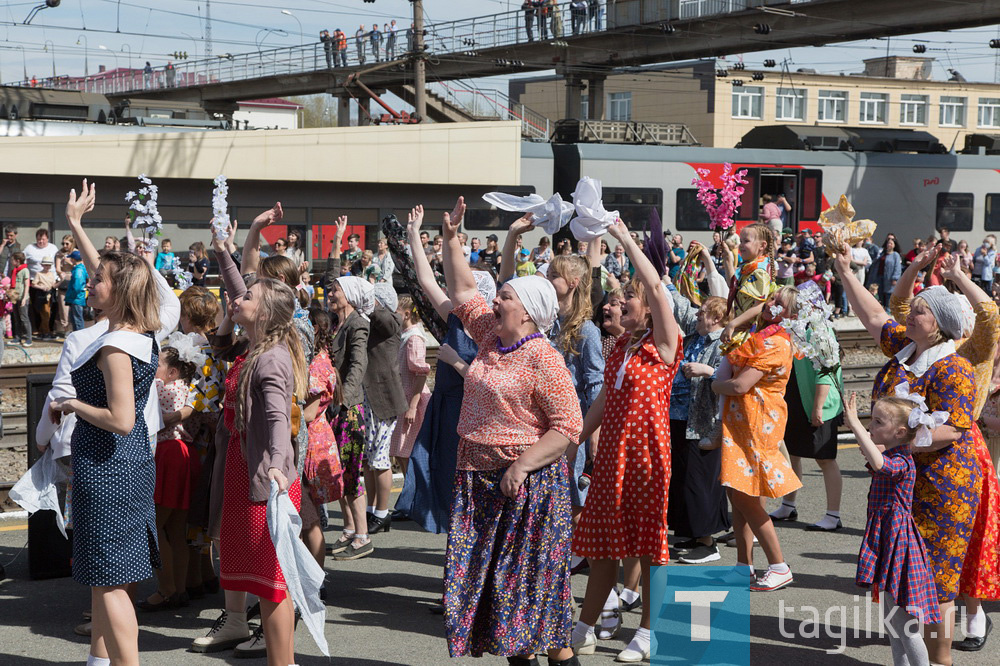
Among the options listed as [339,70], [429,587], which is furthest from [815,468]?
[339,70]

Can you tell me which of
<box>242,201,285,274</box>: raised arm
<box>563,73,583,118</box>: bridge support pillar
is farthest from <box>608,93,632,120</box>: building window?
<box>242,201,285,274</box>: raised arm

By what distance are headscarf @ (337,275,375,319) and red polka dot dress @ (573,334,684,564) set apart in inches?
91.7

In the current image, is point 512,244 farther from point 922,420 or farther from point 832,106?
point 832,106

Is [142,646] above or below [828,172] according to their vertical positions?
below

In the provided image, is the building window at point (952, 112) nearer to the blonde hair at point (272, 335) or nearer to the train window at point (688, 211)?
the train window at point (688, 211)

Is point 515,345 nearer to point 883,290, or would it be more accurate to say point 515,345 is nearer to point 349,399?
point 349,399

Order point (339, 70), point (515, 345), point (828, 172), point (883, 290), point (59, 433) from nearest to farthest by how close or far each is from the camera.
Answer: point (515, 345), point (59, 433), point (883, 290), point (828, 172), point (339, 70)

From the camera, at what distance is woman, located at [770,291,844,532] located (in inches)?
307

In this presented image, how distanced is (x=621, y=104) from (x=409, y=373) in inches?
2599

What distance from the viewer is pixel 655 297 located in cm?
507

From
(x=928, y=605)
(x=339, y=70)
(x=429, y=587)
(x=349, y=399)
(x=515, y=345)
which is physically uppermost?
(x=339, y=70)

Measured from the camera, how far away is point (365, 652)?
5398 mm

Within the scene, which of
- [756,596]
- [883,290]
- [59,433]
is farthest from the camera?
[883,290]

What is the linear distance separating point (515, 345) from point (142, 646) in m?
2.50
